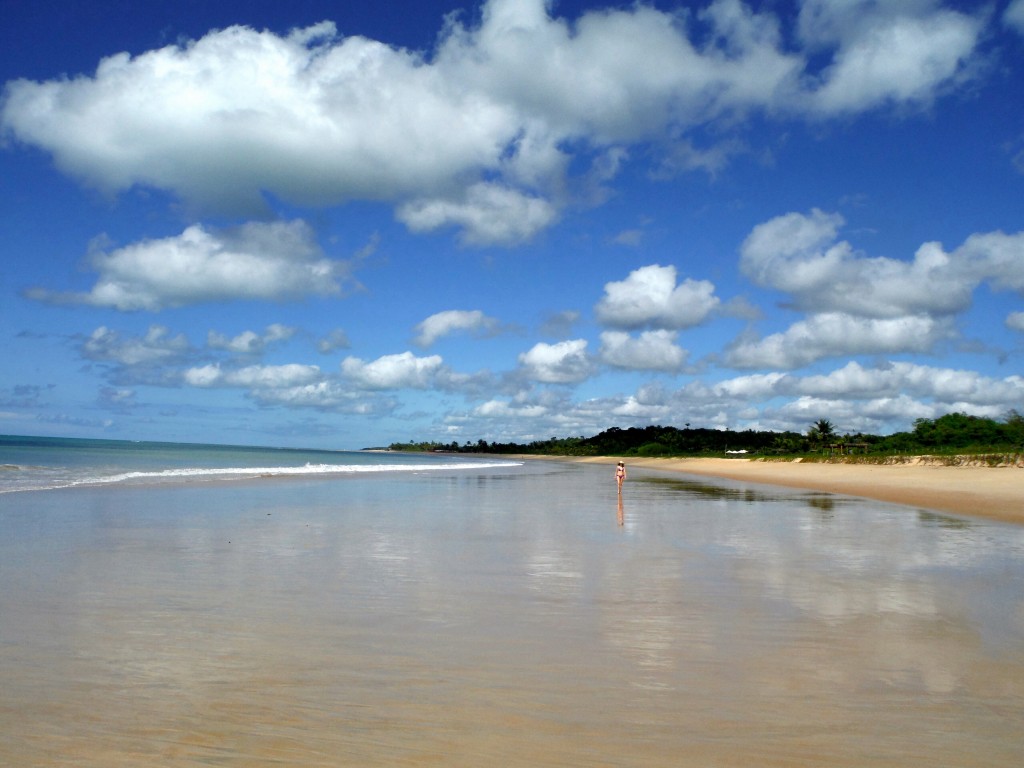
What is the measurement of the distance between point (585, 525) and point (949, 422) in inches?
3484

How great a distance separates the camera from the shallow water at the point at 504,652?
5316 millimetres

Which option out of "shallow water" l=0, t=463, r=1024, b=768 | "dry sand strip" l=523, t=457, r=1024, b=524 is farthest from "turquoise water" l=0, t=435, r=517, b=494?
"dry sand strip" l=523, t=457, r=1024, b=524

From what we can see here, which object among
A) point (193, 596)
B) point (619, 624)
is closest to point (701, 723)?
point (619, 624)

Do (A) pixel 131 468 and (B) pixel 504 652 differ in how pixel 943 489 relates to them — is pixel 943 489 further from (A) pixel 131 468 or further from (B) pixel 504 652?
(A) pixel 131 468

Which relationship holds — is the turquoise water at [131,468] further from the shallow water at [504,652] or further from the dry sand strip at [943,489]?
the dry sand strip at [943,489]

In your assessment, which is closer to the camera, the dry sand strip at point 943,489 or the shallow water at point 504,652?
the shallow water at point 504,652

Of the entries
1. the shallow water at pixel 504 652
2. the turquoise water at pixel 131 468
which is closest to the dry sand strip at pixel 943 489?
the shallow water at pixel 504 652

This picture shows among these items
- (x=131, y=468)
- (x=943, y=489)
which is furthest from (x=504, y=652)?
(x=131, y=468)

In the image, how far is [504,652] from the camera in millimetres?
7555

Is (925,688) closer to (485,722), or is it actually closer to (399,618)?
(485,722)

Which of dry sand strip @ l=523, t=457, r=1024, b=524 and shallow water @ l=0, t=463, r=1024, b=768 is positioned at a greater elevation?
shallow water @ l=0, t=463, r=1024, b=768

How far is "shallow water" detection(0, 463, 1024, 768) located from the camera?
532 centimetres

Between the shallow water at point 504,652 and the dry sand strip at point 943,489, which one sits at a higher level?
the shallow water at point 504,652

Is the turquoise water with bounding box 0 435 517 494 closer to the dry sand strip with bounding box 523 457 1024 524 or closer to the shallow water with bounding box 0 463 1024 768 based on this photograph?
the shallow water with bounding box 0 463 1024 768
